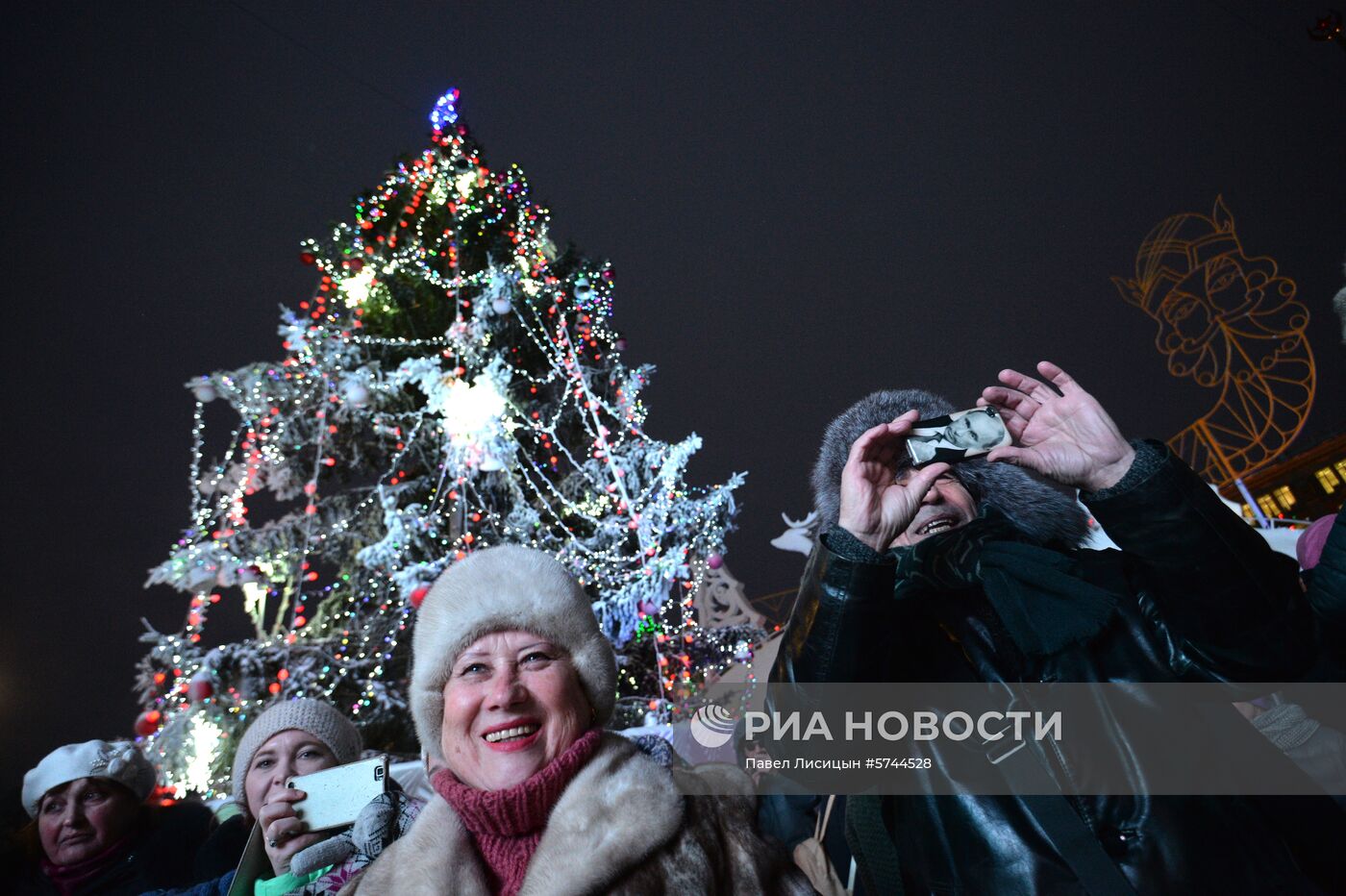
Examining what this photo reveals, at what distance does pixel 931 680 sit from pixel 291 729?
2.37 meters

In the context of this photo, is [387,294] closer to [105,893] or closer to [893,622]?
[105,893]

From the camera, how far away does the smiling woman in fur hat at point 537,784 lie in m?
1.75

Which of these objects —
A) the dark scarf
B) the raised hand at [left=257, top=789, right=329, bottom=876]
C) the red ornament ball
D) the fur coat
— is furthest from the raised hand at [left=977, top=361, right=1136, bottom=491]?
the red ornament ball

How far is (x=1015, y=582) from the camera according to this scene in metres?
1.78

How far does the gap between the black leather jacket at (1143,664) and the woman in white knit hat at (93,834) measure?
10.6 feet

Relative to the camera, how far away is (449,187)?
37.2 feet

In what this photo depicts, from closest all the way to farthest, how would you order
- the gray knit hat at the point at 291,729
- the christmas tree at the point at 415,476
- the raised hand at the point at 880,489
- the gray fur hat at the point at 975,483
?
the raised hand at the point at 880,489 → the gray fur hat at the point at 975,483 → the gray knit hat at the point at 291,729 → the christmas tree at the point at 415,476

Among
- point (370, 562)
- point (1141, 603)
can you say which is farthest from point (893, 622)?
point (370, 562)

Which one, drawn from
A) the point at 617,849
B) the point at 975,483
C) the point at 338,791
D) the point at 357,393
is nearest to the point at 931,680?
the point at 975,483

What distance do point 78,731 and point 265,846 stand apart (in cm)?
1506

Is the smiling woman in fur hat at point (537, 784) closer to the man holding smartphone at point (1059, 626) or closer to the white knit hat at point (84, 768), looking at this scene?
the man holding smartphone at point (1059, 626)

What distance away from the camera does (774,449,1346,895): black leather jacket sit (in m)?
1.49
